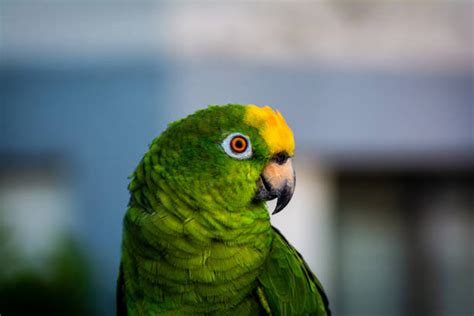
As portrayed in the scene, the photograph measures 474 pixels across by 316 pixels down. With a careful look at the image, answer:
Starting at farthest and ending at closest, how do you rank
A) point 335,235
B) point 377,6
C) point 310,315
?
point 335,235
point 377,6
point 310,315

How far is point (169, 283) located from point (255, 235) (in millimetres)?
198

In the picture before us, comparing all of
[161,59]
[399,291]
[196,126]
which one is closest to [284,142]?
[196,126]

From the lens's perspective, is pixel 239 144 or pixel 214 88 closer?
pixel 239 144

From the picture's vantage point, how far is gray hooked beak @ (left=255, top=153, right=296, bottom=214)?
1.23m

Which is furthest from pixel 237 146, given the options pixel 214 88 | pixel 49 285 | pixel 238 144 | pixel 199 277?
pixel 214 88

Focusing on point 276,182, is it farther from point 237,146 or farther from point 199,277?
point 199,277

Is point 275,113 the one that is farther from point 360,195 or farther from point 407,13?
point 360,195

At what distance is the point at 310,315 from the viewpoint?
137 cm

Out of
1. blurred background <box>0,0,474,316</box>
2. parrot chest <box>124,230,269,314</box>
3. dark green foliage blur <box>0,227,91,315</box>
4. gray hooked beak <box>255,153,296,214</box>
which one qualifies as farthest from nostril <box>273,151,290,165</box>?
blurred background <box>0,0,474,316</box>

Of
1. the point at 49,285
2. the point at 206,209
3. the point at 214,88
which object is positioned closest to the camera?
the point at 206,209

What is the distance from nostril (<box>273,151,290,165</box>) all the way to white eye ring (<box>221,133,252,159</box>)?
0.07 m

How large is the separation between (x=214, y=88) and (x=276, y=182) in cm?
239

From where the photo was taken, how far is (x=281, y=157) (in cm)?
125

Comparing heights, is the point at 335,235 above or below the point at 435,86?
below
